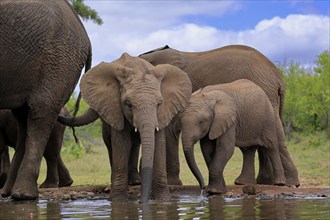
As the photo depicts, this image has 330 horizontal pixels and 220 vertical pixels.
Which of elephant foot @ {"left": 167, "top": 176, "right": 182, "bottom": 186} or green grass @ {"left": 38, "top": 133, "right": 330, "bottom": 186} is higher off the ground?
green grass @ {"left": 38, "top": 133, "right": 330, "bottom": 186}

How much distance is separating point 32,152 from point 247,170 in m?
3.07

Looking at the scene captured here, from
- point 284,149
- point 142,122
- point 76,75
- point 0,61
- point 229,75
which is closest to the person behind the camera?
point 142,122

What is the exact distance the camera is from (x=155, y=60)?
12500mm

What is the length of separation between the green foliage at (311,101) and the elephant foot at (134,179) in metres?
22.7

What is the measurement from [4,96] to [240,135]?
3152 millimetres

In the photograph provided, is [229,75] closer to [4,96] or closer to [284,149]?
[284,149]

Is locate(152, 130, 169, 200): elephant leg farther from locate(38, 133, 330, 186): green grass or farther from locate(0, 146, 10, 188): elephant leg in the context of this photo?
locate(38, 133, 330, 186): green grass

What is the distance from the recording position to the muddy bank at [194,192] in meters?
9.20

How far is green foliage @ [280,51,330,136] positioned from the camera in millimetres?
36188

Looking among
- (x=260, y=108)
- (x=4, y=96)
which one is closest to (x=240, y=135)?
(x=260, y=108)

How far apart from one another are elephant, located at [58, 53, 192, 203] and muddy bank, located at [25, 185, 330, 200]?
1.26 feet

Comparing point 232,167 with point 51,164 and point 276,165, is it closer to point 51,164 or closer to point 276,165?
point 51,164

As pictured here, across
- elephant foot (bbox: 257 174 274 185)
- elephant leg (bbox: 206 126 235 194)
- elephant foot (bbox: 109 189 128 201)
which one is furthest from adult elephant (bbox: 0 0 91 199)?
elephant foot (bbox: 257 174 274 185)

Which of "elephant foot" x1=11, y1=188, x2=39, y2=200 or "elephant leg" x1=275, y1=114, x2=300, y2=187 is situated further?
"elephant leg" x1=275, y1=114, x2=300, y2=187
